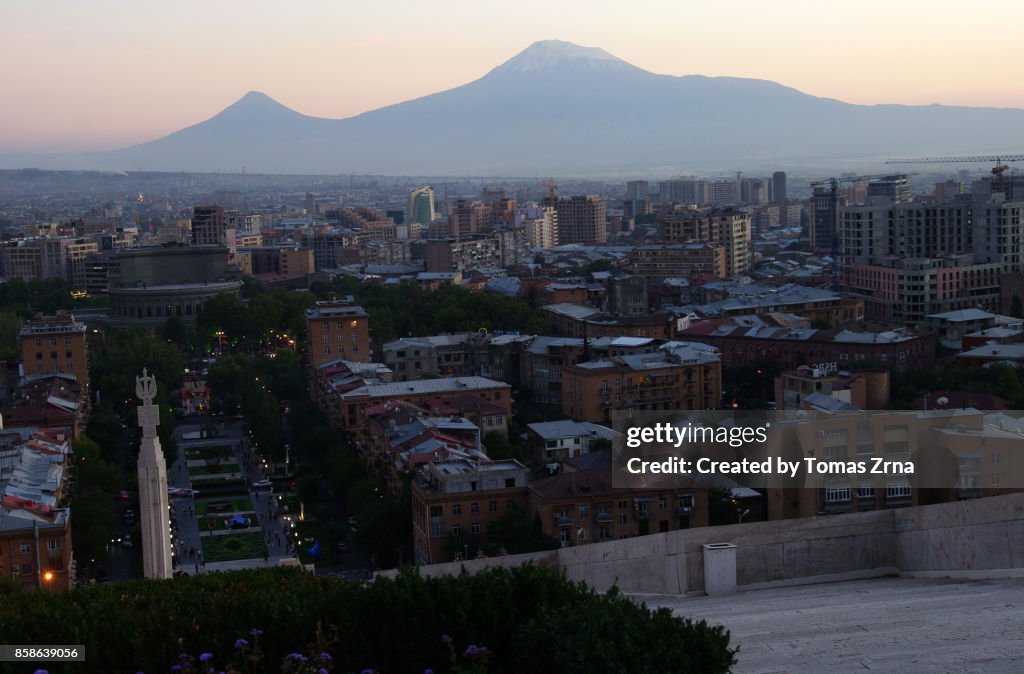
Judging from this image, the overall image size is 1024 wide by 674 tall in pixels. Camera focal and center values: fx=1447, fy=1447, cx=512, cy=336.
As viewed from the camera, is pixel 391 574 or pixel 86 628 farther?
pixel 391 574

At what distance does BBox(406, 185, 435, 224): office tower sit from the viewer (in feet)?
261

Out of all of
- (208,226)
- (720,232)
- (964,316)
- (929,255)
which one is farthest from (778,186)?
(964,316)

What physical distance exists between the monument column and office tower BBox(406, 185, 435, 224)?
72.5 meters

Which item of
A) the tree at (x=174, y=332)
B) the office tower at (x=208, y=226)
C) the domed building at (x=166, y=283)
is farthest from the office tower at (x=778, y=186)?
the tree at (x=174, y=332)

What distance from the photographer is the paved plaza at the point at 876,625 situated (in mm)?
4027

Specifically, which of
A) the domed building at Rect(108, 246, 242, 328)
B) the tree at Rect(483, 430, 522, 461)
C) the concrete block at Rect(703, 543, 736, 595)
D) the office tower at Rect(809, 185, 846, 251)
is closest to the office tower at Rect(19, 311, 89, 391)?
the tree at Rect(483, 430, 522, 461)

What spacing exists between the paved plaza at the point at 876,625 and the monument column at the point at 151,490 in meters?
2.58

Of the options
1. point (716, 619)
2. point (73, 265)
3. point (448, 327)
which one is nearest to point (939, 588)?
point (716, 619)

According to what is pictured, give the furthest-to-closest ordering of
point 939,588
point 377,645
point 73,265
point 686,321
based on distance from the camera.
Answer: point 73,265 → point 686,321 → point 939,588 → point 377,645

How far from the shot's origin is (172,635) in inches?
163

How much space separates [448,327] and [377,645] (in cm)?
2440

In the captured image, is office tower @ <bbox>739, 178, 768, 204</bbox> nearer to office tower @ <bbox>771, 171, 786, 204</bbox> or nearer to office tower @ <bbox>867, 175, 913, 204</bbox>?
office tower @ <bbox>771, 171, 786, 204</bbox>

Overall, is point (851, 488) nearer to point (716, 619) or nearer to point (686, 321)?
point (716, 619)

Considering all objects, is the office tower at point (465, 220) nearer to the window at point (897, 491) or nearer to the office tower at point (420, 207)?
the office tower at point (420, 207)
